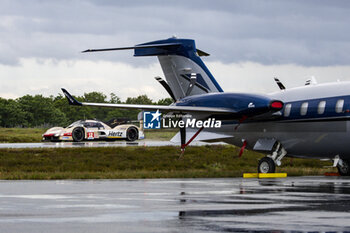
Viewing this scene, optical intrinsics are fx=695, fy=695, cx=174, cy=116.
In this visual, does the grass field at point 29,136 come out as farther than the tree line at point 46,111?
No

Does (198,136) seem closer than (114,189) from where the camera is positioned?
No

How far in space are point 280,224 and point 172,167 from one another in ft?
78.8

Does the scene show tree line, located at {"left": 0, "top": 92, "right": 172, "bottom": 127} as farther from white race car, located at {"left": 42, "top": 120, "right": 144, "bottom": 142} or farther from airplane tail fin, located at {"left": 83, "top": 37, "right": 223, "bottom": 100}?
airplane tail fin, located at {"left": 83, "top": 37, "right": 223, "bottom": 100}

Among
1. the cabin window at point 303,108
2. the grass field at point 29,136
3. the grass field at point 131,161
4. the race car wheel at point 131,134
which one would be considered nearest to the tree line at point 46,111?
the grass field at point 29,136

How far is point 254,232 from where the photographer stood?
10.6 meters

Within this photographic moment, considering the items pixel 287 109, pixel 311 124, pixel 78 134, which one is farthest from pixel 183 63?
pixel 78 134

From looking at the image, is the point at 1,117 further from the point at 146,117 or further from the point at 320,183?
the point at 320,183

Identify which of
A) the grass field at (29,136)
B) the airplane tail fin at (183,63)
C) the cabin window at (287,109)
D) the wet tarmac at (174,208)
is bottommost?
the wet tarmac at (174,208)


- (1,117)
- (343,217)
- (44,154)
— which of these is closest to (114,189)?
(343,217)

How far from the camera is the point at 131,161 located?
3731 centimetres

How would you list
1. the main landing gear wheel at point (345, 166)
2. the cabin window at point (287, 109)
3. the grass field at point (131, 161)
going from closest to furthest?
the cabin window at point (287, 109), the main landing gear wheel at point (345, 166), the grass field at point (131, 161)

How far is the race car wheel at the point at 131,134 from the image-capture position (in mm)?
61875

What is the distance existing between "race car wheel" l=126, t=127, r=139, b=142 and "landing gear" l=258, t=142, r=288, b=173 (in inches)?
1373

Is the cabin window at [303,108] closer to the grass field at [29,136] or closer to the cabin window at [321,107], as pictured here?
the cabin window at [321,107]
